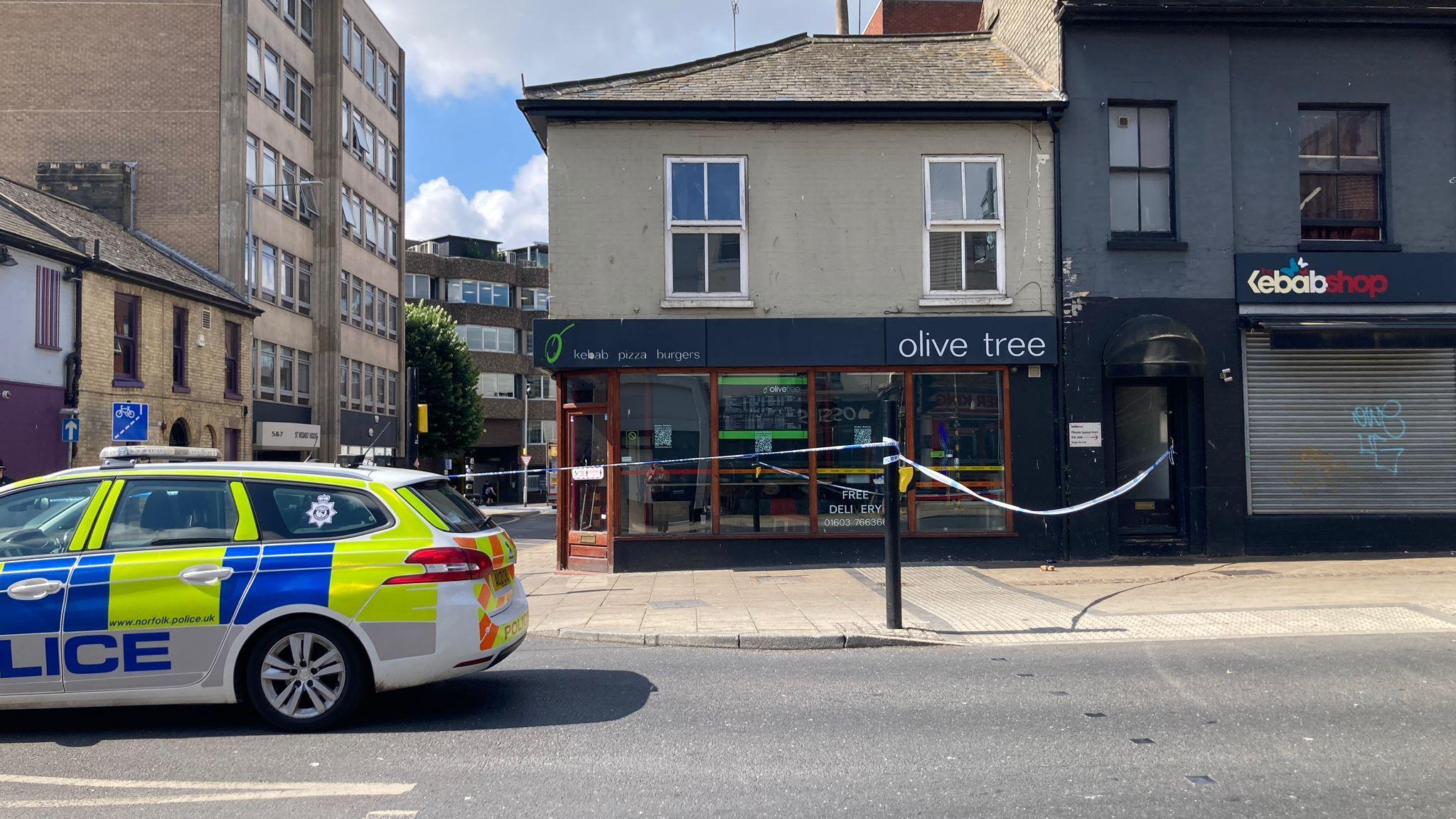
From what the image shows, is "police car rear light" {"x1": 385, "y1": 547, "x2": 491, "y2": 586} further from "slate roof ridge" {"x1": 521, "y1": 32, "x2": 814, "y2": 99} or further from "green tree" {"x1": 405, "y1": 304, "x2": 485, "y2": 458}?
"green tree" {"x1": 405, "y1": 304, "x2": 485, "y2": 458}

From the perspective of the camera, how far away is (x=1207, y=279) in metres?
14.3

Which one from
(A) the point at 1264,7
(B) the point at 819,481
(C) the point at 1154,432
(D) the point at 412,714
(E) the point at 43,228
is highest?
(A) the point at 1264,7

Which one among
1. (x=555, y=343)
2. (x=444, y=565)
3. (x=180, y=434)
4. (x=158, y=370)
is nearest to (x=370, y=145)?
(x=180, y=434)

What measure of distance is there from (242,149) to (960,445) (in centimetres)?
2524

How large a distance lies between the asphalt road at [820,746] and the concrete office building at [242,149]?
1992cm

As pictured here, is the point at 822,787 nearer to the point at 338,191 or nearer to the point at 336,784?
the point at 336,784

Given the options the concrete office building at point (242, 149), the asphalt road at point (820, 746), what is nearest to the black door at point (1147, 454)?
the asphalt road at point (820, 746)

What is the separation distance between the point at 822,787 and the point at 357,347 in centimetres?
3826

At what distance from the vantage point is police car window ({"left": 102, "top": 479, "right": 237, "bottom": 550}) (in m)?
6.30

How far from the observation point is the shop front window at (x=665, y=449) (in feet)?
46.7

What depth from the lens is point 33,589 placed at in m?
6.07

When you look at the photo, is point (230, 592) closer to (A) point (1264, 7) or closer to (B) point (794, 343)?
(B) point (794, 343)

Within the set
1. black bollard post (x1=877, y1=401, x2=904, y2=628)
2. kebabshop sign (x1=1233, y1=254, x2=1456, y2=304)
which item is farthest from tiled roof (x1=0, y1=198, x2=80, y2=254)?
kebabshop sign (x1=1233, y1=254, x2=1456, y2=304)

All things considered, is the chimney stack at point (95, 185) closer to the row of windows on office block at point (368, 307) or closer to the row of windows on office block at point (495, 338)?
the row of windows on office block at point (368, 307)
